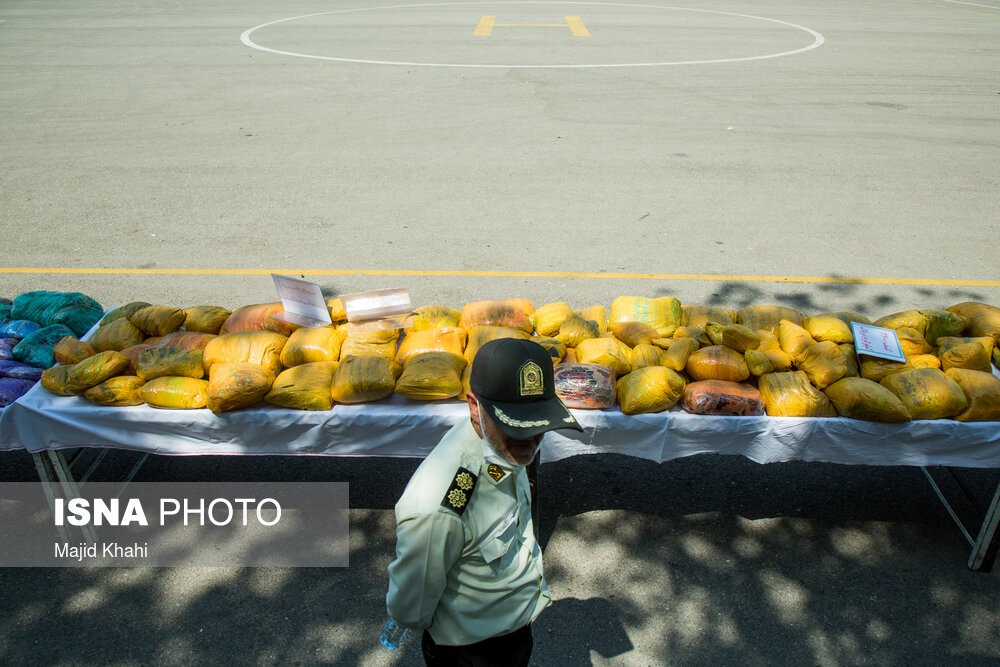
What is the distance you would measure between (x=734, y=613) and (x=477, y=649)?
1613mm

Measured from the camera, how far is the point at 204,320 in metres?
4.06

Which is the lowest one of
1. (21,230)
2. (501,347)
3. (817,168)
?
(21,230)

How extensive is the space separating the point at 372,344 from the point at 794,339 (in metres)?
2.20

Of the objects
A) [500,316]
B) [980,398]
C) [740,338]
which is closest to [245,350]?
[500,316]

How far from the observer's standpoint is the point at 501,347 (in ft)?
6.67

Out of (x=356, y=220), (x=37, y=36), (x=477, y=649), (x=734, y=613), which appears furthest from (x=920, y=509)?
(x=37, y=36)

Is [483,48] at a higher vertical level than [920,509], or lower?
higher

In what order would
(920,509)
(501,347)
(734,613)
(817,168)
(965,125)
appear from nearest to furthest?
(501,347) → (734,613) → (920,509) → (817,168) → (965,125)

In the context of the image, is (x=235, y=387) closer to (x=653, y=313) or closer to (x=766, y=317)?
(x=653, y=313)

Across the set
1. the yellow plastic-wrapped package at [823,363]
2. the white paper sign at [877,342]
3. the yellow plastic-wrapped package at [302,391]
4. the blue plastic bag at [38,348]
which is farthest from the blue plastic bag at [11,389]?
the white paper sign at [877,342]

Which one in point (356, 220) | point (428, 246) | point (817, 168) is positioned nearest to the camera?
point (428, 246)

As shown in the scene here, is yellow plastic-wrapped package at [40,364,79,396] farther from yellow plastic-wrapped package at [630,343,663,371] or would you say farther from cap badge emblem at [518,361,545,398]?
yellow plastic-wrapped package at [630,343,663,371]

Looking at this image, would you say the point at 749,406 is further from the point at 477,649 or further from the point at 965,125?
the point at 965,125

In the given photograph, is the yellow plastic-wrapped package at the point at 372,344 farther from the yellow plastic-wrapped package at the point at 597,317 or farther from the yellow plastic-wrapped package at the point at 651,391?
the yellow plastic-wrapped package at the point at 651,391
